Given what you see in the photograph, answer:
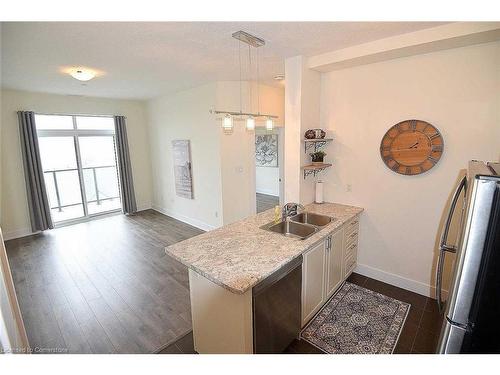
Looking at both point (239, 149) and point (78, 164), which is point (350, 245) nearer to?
Answer: point (239, 149)

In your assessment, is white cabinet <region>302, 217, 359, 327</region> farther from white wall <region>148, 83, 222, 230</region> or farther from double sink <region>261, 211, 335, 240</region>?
white wall <region>148, 83, 222, 230</region>

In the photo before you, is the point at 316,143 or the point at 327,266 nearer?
the point at 327,266

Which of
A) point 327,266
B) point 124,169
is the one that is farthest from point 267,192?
point 327,266

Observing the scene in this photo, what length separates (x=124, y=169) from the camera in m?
6.02

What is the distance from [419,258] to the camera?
278 cm

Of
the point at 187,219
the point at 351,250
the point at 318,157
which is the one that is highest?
the point at 318,157

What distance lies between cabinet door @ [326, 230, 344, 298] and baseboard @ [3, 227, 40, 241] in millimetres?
5777

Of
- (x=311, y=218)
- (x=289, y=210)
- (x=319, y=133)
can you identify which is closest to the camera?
(x=289, y=210)

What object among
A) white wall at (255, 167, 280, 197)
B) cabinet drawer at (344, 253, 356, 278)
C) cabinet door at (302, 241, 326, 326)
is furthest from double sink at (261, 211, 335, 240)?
white wall at (255, 167, 280, 197)

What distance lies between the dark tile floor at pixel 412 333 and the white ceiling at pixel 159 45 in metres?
2.59

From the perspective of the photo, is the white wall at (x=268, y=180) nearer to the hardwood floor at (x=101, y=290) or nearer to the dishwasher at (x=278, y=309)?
the hardwood floor at (x=101, y=290)

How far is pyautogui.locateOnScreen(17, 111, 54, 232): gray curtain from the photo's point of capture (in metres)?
4.68

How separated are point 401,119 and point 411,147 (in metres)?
0.33
